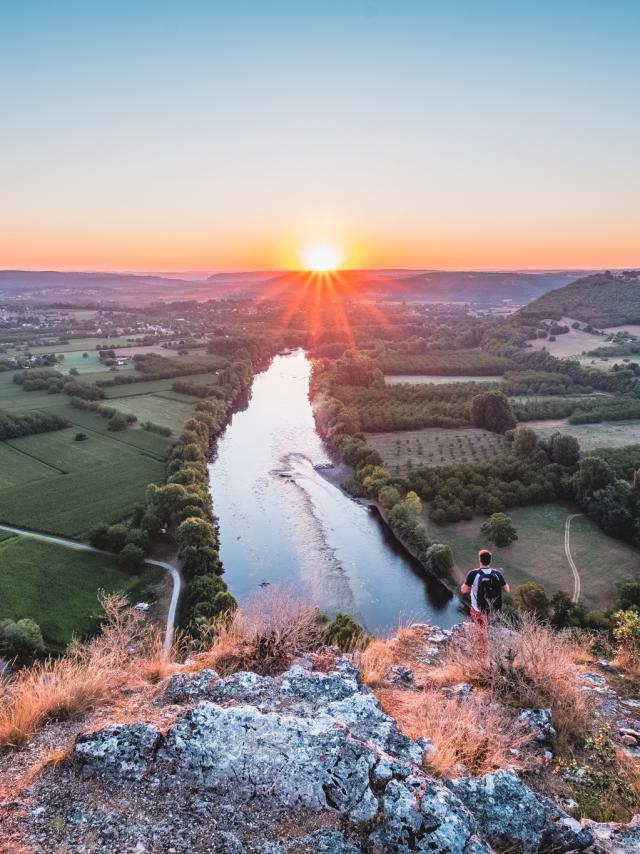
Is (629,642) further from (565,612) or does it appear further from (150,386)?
(150,386)

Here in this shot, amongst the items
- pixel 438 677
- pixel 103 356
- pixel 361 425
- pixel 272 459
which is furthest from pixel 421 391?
pixel 438 677

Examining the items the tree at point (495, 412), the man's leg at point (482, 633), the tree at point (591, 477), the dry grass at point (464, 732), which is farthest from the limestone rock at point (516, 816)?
the tree at point (495, 412)

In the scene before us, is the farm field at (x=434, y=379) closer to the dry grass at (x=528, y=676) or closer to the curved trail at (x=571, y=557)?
the curved trail at (x=571, y=557)

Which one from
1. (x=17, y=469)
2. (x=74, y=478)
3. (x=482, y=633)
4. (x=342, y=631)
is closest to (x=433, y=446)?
(x=74, y=478)

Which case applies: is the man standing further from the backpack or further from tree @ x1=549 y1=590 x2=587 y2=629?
tree @ x1=549 y1=590 x2=587 y2=629

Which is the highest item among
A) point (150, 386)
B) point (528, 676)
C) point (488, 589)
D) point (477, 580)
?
point (477, 580)

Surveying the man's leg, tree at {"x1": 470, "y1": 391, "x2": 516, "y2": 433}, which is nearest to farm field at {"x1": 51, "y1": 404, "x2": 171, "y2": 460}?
tree at {"x1": 470, "y1": 391, "x2": 516, "y2": 433}
